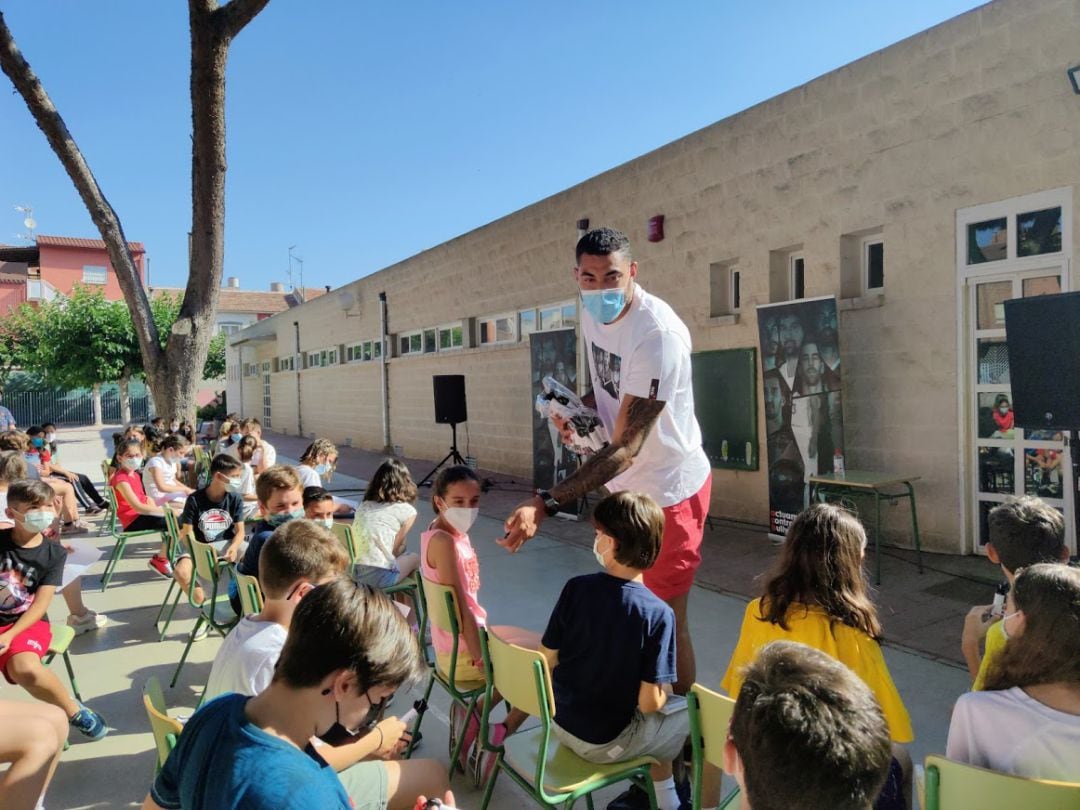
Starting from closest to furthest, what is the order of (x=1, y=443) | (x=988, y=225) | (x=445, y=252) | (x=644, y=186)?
(x=988, y=225) → (x=1, y=443) → (x=644, y=186) → (x=445, y=252)

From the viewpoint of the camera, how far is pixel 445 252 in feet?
43.6

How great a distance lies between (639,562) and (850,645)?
61 centimetres

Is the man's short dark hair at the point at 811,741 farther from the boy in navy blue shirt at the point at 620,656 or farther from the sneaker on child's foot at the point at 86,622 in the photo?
the sneaker on child's foot at the point at 86,622

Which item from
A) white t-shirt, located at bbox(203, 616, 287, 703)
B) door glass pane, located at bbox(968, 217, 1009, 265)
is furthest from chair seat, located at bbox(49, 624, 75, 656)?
door glass pane, located at bbox(968, 217, 1009, 265)

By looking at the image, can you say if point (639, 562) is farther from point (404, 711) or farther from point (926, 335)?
point (926, 335)

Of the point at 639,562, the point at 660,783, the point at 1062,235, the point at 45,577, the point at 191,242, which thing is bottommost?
the point at 660,783

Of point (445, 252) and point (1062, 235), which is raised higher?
point (445, 252)

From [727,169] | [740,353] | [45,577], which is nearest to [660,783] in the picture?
[45,577]

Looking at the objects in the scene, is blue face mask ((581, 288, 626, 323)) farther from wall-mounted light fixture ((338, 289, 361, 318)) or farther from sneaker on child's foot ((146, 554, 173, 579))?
wall-mounted light fixture ((338, 289, 361, 318))

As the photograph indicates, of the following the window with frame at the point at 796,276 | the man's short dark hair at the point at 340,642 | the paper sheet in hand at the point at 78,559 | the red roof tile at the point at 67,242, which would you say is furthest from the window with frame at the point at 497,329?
the red roof tile at the point at 67,242

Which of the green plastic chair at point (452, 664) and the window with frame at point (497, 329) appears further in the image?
the window with frame at point (497, 329)

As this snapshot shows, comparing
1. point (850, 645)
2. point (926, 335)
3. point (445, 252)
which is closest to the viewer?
point (850, 645)

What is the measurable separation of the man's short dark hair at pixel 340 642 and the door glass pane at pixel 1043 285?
16.5ft

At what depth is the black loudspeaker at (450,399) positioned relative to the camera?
36.0 feet
